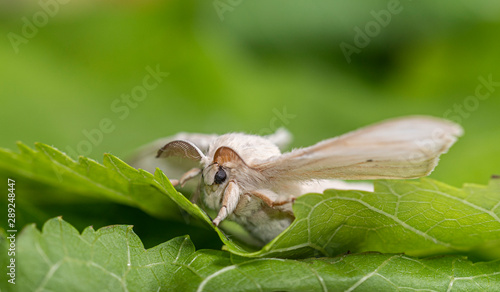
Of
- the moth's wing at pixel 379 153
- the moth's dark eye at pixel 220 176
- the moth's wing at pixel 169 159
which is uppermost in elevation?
the moth's wing at pixel 169 159

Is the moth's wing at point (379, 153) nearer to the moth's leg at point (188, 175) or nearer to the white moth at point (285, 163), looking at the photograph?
the white moth at point (285, 163)

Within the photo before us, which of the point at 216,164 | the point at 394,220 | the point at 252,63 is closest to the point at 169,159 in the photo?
the point at 216,164

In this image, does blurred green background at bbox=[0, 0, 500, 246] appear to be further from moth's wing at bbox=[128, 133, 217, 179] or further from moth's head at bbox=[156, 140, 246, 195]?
moth's head at bbox=[156, 140, 246, 195]

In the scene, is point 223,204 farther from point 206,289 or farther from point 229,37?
point 229,37

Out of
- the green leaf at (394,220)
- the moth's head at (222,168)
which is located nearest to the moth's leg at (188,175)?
the moth's head at (222,168)

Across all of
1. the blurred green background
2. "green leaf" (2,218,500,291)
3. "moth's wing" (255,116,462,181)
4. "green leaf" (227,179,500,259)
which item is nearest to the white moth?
"moth's wing" (255,116,462,181)

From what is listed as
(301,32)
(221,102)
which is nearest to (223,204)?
(221,102)
